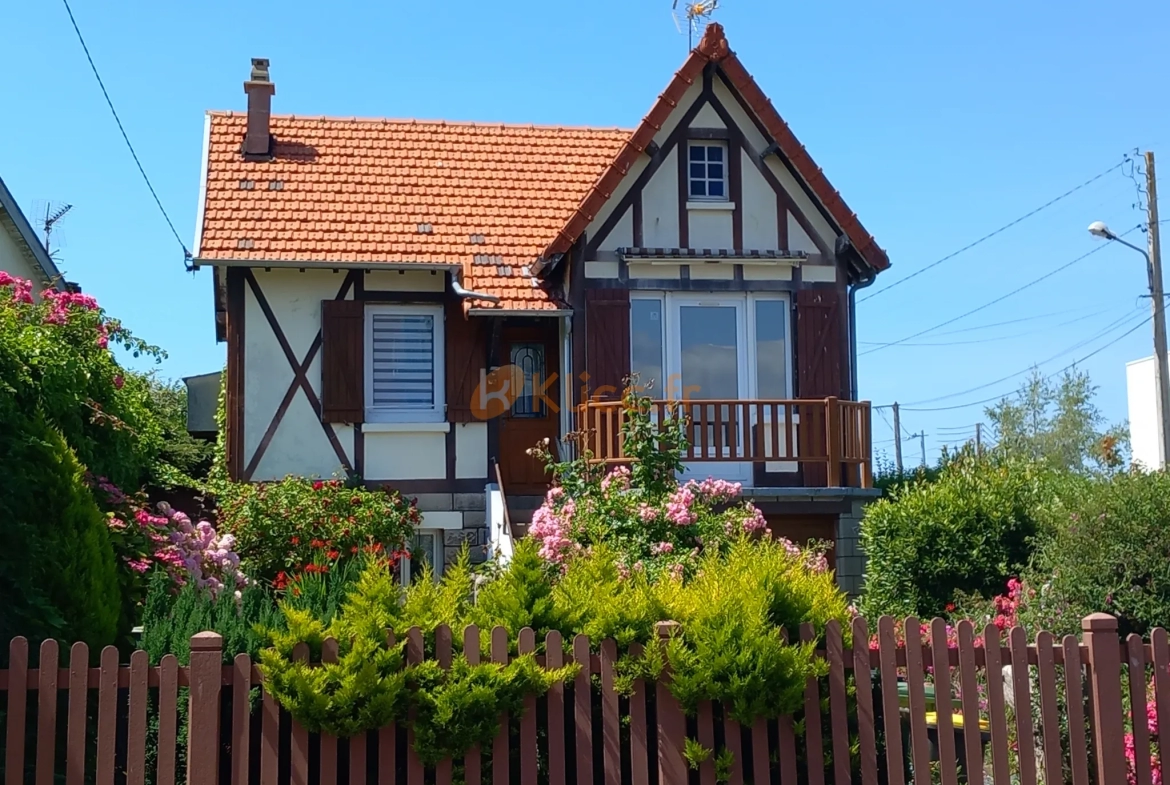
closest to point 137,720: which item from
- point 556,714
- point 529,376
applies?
point 556,714

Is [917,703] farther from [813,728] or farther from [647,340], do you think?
[647,340]

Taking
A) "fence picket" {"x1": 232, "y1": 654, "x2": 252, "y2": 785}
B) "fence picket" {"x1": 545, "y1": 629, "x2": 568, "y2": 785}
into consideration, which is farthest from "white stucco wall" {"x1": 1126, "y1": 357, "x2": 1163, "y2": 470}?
"fence picket" {"x1": 232, "y1": 654, "x2": 252, "y2": 785}

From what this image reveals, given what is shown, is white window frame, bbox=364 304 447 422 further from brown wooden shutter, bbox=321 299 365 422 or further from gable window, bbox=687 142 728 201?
gable window, bbox=687 142 728 201

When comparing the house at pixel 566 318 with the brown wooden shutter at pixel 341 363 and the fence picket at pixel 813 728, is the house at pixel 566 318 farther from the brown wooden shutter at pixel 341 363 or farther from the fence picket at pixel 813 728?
the fence picket at pixel 813 728

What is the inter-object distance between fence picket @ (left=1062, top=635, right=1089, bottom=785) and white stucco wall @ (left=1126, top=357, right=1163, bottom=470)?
32420mm

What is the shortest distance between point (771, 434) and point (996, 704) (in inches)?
311

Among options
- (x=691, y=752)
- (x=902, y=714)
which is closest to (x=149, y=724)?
(x=691, y=752)

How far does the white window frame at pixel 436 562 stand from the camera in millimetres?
14648

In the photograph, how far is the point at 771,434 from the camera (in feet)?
46.0

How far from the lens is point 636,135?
1427cm

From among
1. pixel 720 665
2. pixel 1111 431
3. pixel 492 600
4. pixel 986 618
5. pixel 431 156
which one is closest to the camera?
pixel 720 665

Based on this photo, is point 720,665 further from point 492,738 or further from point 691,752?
point 492,738

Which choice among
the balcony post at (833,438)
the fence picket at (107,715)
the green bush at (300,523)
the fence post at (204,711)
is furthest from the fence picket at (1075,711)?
the green bush at (300,523)

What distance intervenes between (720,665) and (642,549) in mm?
3706
